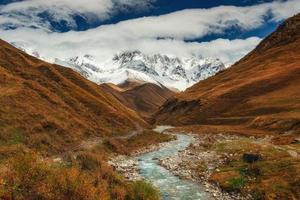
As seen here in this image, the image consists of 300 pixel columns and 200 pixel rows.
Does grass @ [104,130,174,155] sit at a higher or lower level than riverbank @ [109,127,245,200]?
higher

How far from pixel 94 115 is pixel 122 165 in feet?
161

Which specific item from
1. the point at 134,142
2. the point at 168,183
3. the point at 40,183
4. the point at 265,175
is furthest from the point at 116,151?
the point at 40,183

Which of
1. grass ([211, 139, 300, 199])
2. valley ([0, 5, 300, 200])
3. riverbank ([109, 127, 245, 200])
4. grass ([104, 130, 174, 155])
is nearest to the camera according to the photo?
valley ([0, 5, 300, 200])

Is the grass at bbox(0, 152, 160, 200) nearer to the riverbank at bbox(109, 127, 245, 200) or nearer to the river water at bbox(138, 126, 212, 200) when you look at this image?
the river water at bbox(138, 126, 212, 200)

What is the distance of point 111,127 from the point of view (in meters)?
118

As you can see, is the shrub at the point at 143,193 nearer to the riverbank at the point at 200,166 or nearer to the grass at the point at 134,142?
the riverbank at the point at 200,166

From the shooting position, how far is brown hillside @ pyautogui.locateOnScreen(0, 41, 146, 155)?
8065cm

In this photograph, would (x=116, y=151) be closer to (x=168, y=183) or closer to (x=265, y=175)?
(x=168, y=183)

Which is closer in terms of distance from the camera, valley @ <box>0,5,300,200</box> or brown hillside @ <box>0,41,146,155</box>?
valley @ <box>0,5,300,200</box>

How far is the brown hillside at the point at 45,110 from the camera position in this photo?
8065cm

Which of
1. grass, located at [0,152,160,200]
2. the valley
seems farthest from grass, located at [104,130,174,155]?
grass, located at [0,152,160,200]

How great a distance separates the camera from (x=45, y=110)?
9788 centimetres

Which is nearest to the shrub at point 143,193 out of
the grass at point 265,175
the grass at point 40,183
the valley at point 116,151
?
the valley at point 116,151

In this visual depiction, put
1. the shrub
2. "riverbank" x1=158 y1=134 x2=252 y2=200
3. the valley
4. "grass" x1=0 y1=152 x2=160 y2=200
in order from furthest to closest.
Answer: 1. "riverbank" x1=158 y1=134 x2=252 y2=200
2. the shrub
3. the valley
4. "grass" x1=0 y1=152 x2=160 y2=200
